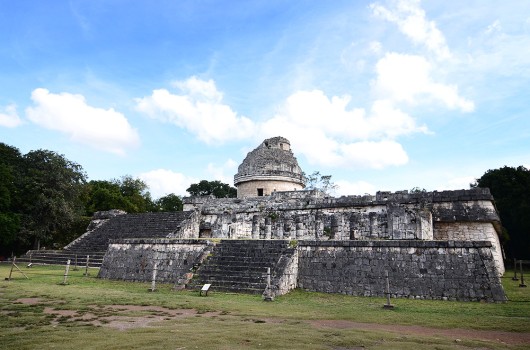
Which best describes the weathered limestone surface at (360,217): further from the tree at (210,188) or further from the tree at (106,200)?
the tree at (210,188)

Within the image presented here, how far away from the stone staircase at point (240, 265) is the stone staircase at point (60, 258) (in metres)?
9.10

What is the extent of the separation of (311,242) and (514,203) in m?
21.8

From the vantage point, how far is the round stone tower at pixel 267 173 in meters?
24.4

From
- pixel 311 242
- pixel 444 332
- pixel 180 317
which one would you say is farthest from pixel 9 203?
pixel 444 332

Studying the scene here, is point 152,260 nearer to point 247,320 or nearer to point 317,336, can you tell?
point 247,320

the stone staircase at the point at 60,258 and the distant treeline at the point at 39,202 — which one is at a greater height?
the distant treeline at the point at 39,202

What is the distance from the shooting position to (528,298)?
10391mm

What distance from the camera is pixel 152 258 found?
15336mm

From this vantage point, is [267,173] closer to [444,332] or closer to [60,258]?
[60,258]

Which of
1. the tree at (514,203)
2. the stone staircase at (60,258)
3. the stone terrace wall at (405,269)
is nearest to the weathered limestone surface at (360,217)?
the stone terrace wall at (405,269)

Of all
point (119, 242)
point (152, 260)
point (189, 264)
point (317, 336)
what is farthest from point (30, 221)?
point (317, 336)

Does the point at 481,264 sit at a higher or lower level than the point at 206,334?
higher

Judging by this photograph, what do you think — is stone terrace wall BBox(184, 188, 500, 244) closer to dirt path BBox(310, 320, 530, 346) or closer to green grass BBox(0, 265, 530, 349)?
green grass BBox(0, 265, 530, 349)

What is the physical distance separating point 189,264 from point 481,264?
9944 millimetres
